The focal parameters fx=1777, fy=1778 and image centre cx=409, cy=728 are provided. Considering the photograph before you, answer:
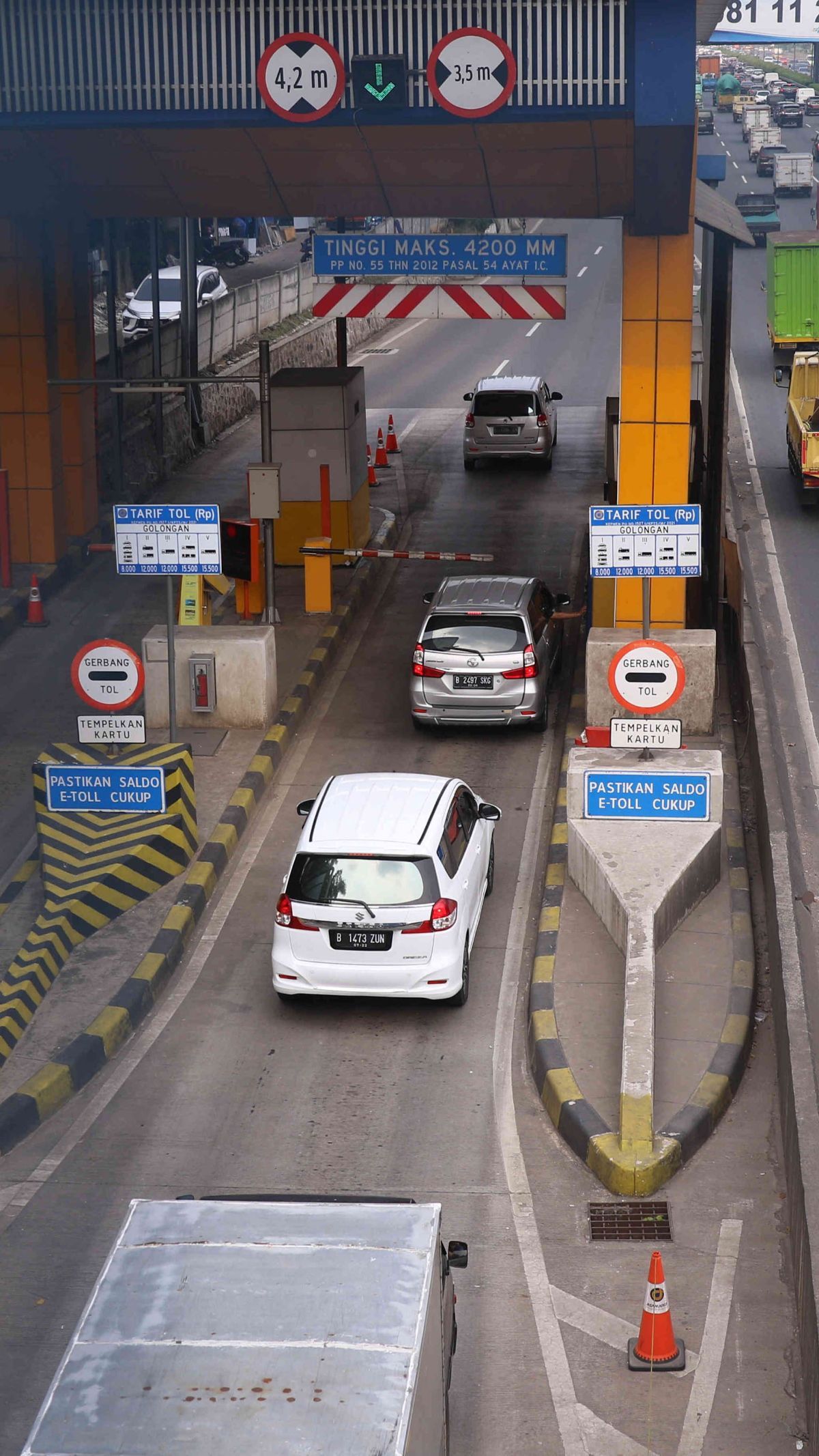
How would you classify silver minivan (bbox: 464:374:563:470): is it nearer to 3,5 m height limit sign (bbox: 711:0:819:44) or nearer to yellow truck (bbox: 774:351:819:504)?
yellow truck (bbox: 774:351:819:504)

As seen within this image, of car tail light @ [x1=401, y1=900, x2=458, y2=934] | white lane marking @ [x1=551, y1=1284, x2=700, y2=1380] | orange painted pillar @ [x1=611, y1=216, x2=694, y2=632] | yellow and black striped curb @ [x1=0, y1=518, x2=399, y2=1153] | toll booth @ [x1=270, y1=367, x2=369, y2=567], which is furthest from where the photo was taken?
toll booth @ [x1=270, y1=367, x2=369, y2=567]

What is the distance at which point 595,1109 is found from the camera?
11602mm

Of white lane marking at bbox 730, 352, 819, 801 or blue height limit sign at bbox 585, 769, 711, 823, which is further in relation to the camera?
white lane marking at bbox 730, 352, 819, 801

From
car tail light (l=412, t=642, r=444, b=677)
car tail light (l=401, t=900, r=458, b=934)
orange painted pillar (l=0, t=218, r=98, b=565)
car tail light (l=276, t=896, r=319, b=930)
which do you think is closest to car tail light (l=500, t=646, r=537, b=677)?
car tail light (l=412, t=642, r=444, b=677)

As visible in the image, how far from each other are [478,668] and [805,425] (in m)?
12.3

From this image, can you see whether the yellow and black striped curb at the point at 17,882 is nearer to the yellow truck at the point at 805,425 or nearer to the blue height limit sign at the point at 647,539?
the blue height limit sign at the point at 647,539

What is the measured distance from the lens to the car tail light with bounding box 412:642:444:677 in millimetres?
18812

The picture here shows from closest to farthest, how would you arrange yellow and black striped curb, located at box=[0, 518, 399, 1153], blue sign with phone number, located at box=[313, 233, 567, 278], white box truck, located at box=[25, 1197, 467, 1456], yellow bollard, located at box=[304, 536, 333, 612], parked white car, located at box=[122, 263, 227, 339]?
white box truck, located at box=[25, 1197, 467, 1456]
yellow and black striped curb, located at box=[0, 518, 399, 1153]
blue sign with phone number, located at box=[313, 233, 567, 278]
yellow bollard, located at box=[304, 536, 333, 612]
parked white car, located at box=[122, 263, 227, 339]

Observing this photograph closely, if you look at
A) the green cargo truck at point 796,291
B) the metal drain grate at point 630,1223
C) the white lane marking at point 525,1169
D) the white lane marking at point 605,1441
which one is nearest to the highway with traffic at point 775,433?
the green cargo truck at point 796,291

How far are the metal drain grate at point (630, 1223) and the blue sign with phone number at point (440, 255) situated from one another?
11.5 metres

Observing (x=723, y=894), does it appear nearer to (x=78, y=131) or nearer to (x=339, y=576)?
(x=78, y=131)

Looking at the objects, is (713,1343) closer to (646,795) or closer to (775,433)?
(646,795)

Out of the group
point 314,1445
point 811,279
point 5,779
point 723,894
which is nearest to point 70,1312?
point 314,1445

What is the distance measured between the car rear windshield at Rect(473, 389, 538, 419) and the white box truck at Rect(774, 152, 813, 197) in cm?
4449
